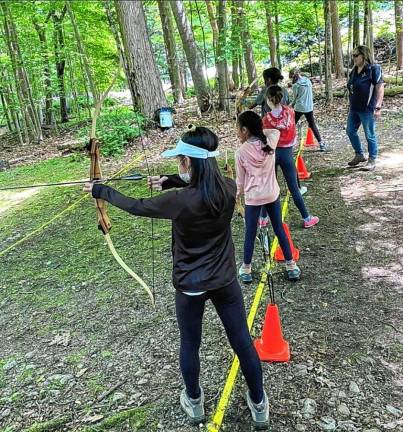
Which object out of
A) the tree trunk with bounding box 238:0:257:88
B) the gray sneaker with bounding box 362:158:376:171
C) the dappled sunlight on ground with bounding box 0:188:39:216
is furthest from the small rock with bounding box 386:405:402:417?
the tree trunk with bounding box 238:0:257:88

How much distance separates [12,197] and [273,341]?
702 cm

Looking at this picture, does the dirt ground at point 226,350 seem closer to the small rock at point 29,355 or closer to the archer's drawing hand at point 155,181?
the small rock at point 29,355

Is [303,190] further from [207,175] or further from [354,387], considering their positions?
[207,175]

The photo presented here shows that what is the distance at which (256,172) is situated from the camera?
11.4 feet

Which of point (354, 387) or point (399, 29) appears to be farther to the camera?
point (399, 29)

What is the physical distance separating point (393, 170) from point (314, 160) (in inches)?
57.9

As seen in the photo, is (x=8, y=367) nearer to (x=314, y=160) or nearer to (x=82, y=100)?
(x=314, y=160)

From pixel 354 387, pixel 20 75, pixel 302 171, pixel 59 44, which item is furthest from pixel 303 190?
pixel 59 44

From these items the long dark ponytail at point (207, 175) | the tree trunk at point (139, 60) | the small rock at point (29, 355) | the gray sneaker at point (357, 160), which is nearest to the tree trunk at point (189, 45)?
the tree trunk at point (139, 60)

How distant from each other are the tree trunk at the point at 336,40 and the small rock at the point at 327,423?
11847mm

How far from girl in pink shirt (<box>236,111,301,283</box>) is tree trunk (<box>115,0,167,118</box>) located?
846 centimetres

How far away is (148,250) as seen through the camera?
16.1ft

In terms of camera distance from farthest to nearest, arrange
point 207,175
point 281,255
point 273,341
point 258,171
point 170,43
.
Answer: point 170,43 → point 281,255 → point 258,171 → point 273,341 → point 207,175

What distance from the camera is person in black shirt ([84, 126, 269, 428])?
1978 mm
